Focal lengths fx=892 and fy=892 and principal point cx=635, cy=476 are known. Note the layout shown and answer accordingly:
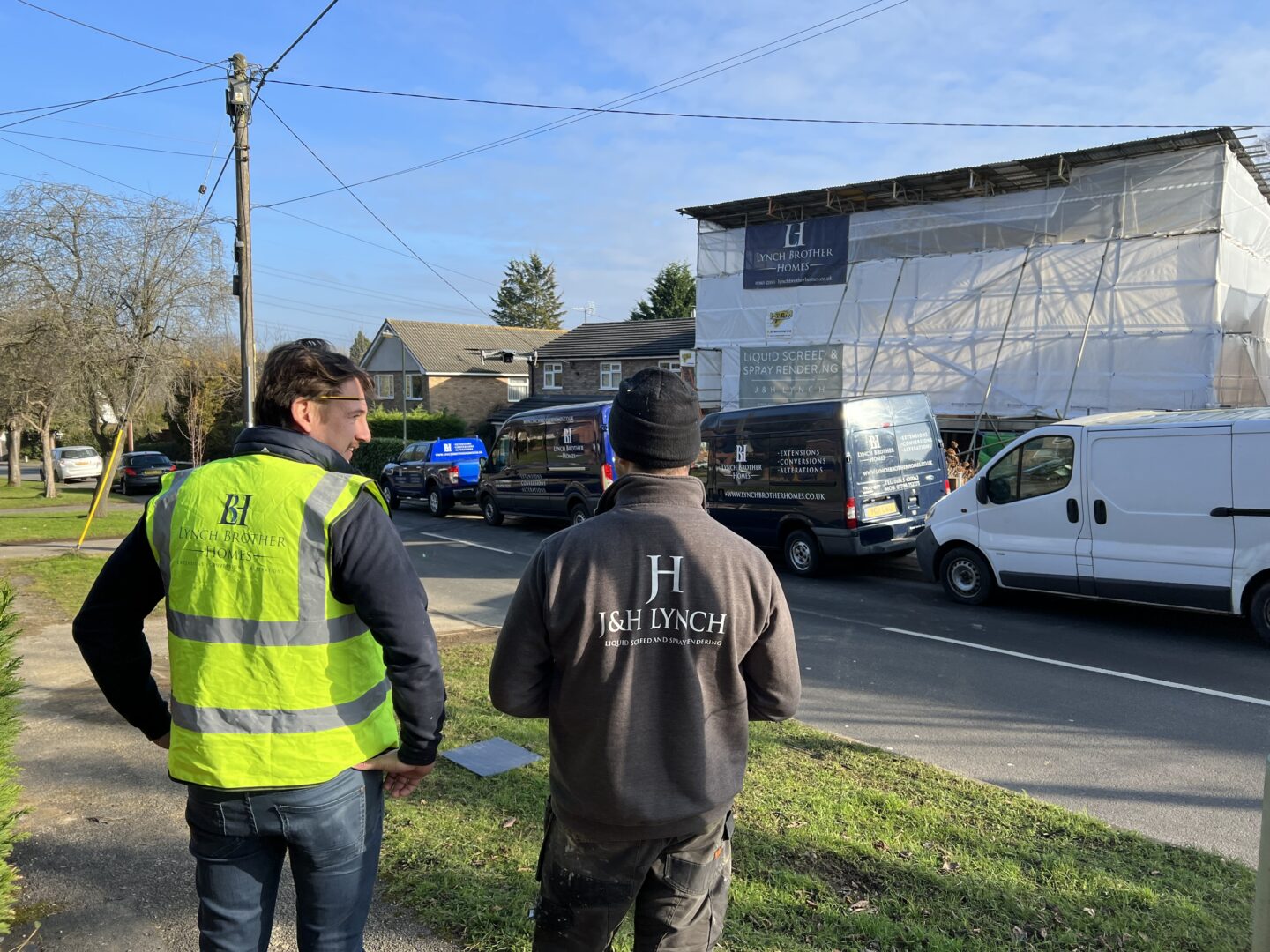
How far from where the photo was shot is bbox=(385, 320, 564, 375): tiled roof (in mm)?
43719

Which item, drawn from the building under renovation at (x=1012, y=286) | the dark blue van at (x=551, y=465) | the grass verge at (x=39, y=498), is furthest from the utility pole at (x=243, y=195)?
the building under renovation at (x=1012, y=286)

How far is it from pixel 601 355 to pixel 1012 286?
64.8 ft

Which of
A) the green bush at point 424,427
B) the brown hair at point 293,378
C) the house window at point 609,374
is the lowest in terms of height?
the brown hair at point 293,378

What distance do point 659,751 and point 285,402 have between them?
1.26m

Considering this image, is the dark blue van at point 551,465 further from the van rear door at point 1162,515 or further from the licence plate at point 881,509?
the van rear door at point 1162,515

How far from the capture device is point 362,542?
206 centimetres

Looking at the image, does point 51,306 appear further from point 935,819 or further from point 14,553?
point 935,819

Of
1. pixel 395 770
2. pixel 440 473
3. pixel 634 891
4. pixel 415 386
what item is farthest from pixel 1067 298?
pixel 415 386

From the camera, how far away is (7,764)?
295 centimetres

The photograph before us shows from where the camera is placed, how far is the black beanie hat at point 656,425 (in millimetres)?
2105

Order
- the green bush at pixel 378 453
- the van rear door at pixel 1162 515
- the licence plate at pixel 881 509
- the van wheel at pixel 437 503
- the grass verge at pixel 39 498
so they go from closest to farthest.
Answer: the van rear door at pixel 1162 515 < the licence plate at pixel 881 509 < the van wheel at pixel 437 503 < the grass verge at pixel 39 498 < the green bush at pixel 378 453

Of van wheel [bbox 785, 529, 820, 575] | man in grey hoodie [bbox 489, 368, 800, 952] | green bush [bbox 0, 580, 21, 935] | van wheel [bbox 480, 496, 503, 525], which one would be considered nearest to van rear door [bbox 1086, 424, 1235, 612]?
van wheel [bbox 785, 529, 820, 575]

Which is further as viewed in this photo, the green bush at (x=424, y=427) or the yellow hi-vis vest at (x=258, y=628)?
the green bush at (x=424, y=427)

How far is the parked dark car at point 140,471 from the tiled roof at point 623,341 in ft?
55.6
